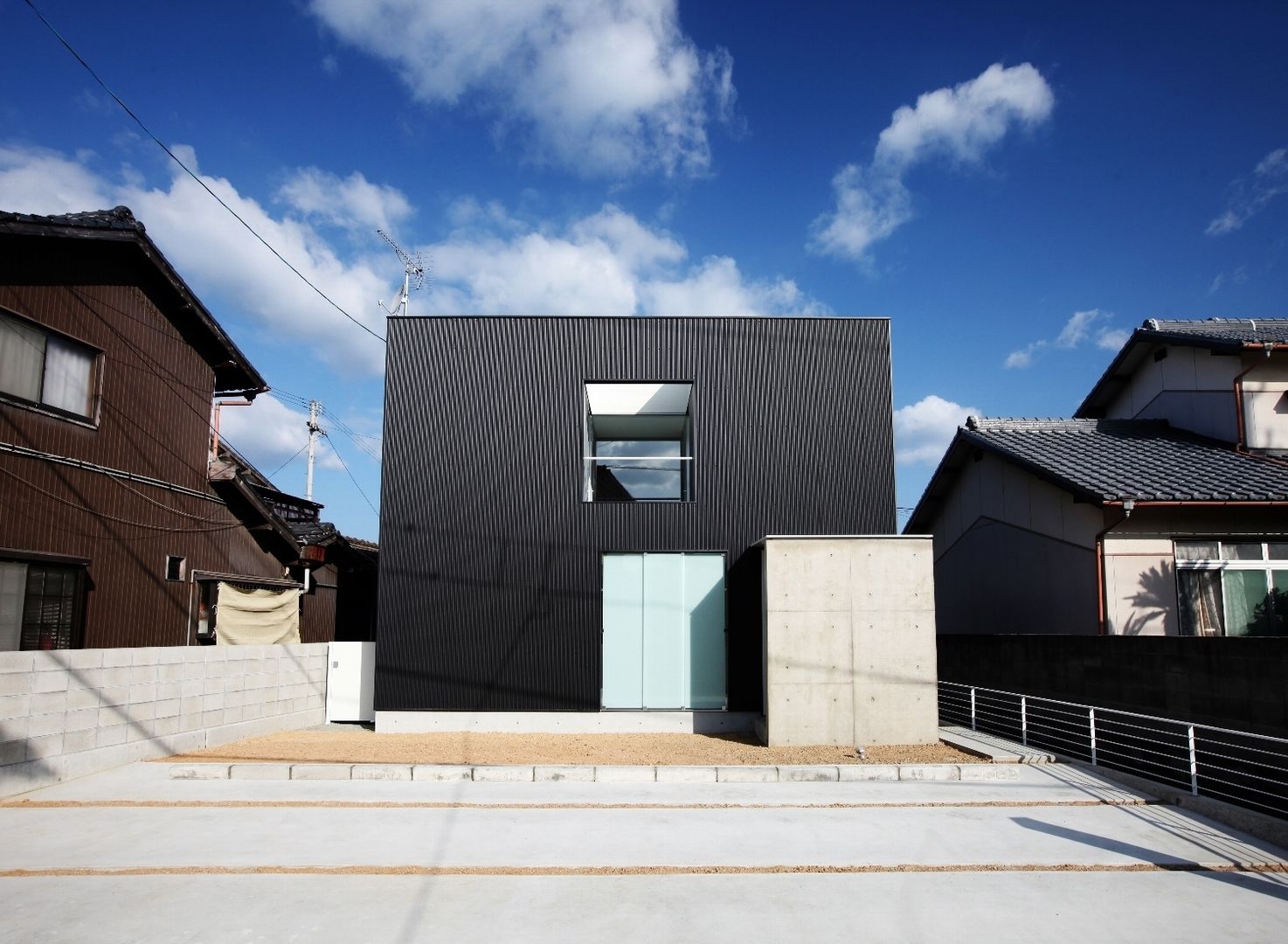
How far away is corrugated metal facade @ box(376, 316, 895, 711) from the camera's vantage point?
1289 centimetres

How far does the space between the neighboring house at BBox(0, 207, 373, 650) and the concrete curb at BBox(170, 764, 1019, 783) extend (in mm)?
2761

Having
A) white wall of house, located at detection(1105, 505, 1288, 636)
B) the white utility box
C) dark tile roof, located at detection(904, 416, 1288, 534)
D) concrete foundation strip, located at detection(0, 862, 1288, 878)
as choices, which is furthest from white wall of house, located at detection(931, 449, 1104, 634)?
the white utility box

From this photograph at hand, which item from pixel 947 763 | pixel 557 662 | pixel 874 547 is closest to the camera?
pixel 947 763

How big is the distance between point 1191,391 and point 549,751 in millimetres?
12610

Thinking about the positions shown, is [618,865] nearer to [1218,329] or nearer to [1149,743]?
[1149,743]

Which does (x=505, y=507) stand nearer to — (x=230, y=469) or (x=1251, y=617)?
(x=230, y=469)

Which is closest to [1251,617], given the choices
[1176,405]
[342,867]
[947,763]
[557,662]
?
[1176,405]

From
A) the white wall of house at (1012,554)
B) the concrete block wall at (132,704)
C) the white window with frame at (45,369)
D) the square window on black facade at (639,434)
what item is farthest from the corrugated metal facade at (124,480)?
the white wall of house at (1012,554)

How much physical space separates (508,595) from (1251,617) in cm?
1064

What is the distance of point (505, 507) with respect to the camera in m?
13.3

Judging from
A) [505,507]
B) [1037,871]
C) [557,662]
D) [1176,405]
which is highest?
[1176,405]

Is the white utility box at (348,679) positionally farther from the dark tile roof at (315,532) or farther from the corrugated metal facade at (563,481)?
the dark tile roof at (315,532)

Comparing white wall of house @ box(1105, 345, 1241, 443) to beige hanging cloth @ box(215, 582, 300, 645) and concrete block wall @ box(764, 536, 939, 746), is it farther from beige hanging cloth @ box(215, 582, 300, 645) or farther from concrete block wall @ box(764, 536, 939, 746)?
beige hanging cloth @ box(215, 582, 300, 645)

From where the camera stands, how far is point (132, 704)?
383 inches
